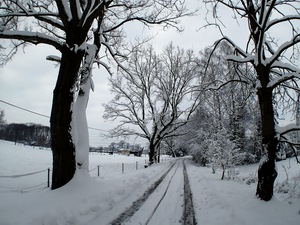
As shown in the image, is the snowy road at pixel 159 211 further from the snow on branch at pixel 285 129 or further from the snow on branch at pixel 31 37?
the snow on branch at pixel 31 37

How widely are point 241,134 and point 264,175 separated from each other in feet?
66.9

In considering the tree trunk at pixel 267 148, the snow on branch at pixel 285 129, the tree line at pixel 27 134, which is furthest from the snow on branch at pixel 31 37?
the tree line at pixel 27 134

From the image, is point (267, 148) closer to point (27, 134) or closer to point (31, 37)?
point (31, 37)

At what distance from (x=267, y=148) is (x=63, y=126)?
19.6 feet

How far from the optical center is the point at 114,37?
1047 centimetres

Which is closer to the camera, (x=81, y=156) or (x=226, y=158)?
(x=81, y=156)

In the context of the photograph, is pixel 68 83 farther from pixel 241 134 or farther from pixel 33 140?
pixel 33 140

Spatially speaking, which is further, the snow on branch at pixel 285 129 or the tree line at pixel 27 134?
the tree line at pixel 27 134

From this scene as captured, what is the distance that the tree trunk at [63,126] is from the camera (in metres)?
5.90

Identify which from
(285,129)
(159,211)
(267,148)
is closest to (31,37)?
(159,211)

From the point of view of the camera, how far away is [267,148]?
5.86 m

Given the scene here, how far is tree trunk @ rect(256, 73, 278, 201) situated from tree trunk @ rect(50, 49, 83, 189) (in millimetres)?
5621

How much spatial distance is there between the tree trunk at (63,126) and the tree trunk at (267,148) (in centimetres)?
562

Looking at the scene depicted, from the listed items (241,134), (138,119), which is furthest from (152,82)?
(241,134)
